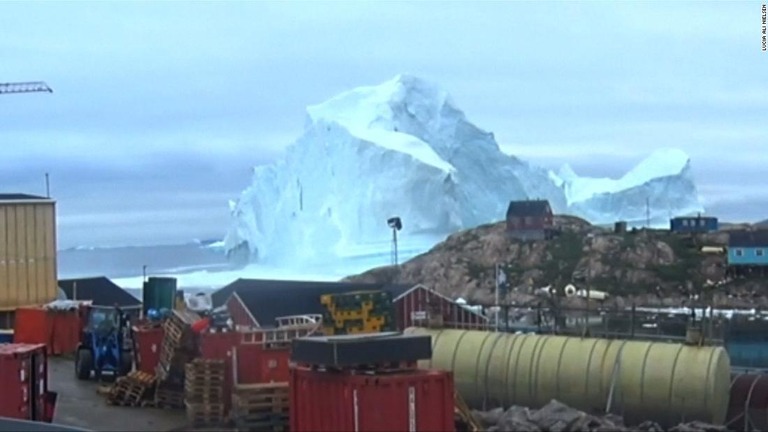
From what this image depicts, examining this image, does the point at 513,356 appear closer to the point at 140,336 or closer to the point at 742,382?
A: the point at 742,382

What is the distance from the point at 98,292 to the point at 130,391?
626 inches

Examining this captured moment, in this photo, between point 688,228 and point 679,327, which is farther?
point 688,228

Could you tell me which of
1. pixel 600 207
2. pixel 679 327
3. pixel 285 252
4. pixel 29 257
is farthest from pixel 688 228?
pixel 29 257

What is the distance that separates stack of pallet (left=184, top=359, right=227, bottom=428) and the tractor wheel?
4.64 meters

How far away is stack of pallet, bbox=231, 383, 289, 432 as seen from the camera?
601 inches

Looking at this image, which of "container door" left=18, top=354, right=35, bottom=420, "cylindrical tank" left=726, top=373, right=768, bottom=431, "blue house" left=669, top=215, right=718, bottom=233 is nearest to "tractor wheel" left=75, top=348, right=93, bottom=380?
"container door" left=18, top=354, right=35, bottom=420

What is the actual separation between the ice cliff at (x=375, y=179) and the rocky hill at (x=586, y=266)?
2265 mm

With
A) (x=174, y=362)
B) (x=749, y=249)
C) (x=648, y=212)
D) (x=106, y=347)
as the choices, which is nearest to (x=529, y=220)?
(x=749, y=249)

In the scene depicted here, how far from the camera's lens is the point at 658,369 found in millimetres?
16172

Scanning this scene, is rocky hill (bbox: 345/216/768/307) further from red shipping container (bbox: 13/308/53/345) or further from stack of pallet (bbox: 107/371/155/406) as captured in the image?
stack of pallet (bbox: 107/371/155/406)

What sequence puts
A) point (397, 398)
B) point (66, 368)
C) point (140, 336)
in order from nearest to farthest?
point (397, 398) < point (140, 336) < point (66, 368)

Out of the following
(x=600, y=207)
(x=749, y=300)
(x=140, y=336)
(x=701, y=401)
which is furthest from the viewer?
(x=600, y=207)

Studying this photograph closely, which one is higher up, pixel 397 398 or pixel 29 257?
pixel 29 257

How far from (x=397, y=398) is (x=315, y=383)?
1174 millimetres
